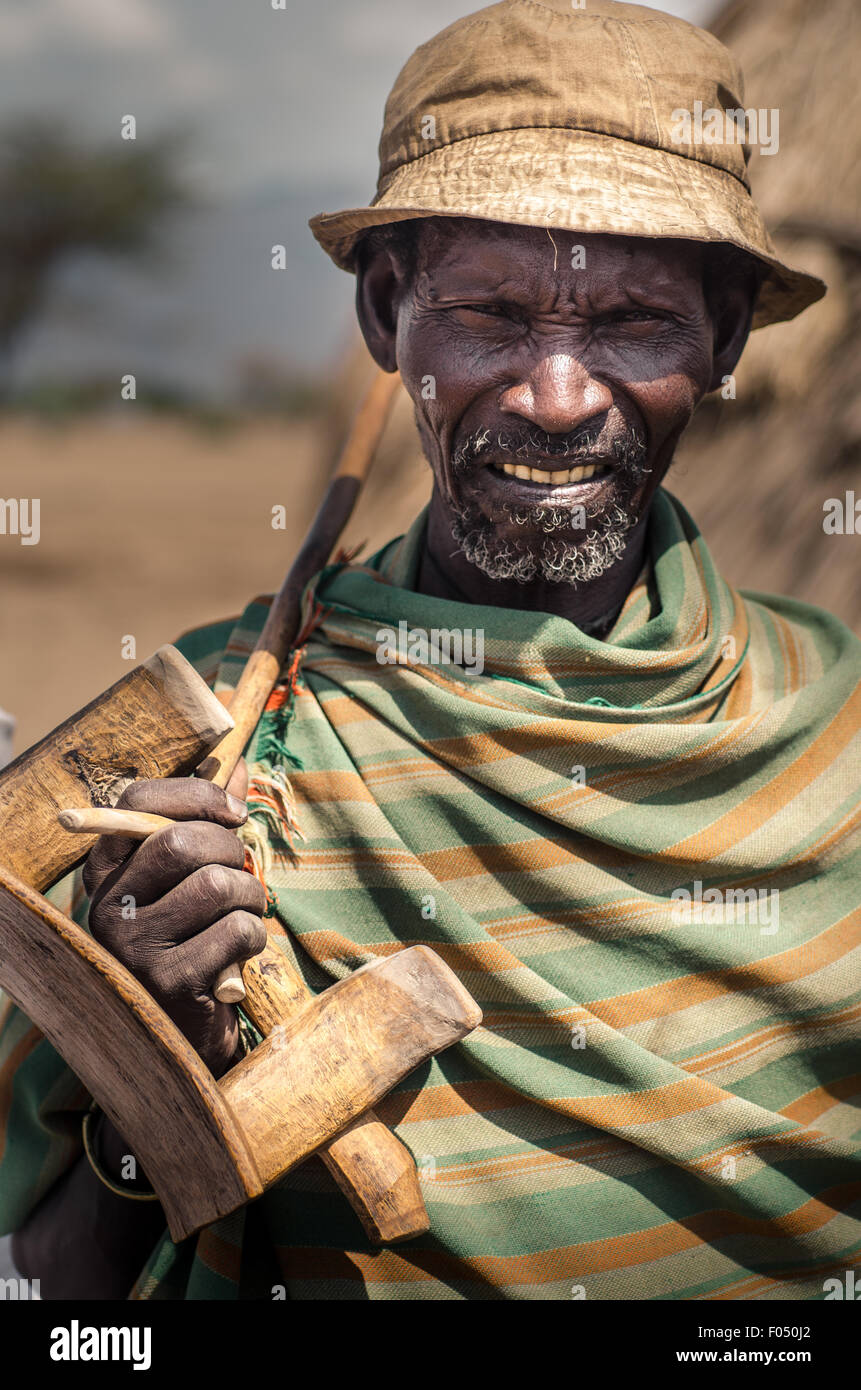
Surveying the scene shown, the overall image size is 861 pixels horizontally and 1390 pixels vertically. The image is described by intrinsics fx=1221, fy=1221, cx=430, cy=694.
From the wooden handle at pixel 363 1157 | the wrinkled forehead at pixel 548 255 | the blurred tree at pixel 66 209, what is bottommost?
the wooden handle at pixel 363 1157

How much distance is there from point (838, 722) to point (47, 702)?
22.2 feet

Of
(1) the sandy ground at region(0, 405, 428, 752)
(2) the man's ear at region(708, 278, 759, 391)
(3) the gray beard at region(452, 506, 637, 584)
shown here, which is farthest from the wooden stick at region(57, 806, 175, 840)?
(1) the sandy ground at region(0, 405, 428, 752)

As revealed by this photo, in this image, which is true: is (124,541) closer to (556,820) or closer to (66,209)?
(66,209)

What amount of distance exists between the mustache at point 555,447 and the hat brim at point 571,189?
0.29m

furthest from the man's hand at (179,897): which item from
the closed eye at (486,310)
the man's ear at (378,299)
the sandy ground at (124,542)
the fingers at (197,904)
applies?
the sandy ground at (124,542)

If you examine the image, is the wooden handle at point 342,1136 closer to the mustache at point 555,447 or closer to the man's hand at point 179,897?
A: the man's hand at point 179,897

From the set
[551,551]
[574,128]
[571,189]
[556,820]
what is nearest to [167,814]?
[556,820]

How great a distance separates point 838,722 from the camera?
199cm

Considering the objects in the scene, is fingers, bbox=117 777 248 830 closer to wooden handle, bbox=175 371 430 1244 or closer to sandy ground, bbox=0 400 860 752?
wooden handle, bbox=175 371 430 1244

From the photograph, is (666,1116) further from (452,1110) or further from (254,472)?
(254,472)

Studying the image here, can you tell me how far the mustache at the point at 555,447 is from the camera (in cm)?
180

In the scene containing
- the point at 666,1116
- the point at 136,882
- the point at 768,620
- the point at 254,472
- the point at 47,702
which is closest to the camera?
the point at 136,882

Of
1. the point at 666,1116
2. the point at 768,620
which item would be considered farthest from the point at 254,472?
the point at 666,1116

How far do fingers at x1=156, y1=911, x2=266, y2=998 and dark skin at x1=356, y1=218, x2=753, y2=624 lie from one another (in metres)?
0.78
